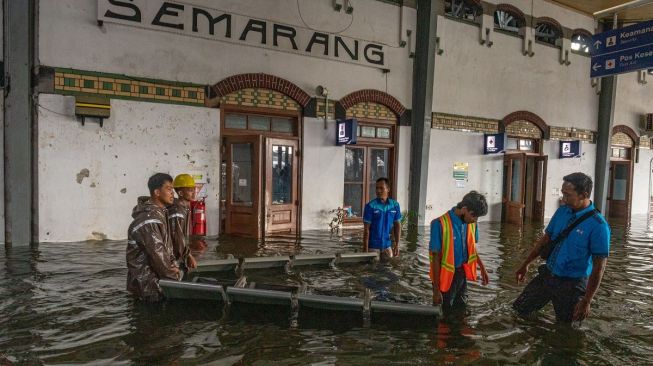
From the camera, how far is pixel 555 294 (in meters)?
4.42

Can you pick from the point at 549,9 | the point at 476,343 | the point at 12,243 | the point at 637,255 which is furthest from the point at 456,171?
the point at 12,243

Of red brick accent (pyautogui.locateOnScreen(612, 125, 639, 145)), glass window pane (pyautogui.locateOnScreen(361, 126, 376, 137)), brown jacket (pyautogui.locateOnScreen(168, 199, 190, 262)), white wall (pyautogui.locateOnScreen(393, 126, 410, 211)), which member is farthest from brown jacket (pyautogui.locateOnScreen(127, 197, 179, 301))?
red brick accent (pyautogui.locateOnScreen(612, 125, 639, 145))

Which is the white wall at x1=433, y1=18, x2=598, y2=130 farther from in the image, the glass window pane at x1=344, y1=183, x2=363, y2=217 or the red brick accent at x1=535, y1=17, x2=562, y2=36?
the glass window pane at x1=344, y1=183, x2=363, y2=217

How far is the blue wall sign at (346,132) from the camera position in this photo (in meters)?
11.0

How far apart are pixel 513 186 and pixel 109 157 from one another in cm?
Answer: 1159

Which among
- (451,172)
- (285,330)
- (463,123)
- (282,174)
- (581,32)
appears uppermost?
(581,32)

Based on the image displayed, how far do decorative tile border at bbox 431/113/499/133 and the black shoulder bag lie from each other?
881 centimetres

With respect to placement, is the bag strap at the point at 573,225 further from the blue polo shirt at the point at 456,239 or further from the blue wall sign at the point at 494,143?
the blue wall sign at the point at 494,143

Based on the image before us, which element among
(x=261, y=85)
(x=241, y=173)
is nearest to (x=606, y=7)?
(x=261, y=85)

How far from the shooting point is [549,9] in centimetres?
1510

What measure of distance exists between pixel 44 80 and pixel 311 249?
559cm

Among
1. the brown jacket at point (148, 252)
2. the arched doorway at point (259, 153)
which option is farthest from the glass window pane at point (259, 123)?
the brown jacket at point (148, 252)

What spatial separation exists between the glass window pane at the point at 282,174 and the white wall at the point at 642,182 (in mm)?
14380

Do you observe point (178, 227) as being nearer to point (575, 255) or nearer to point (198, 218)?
point (575, 255)
